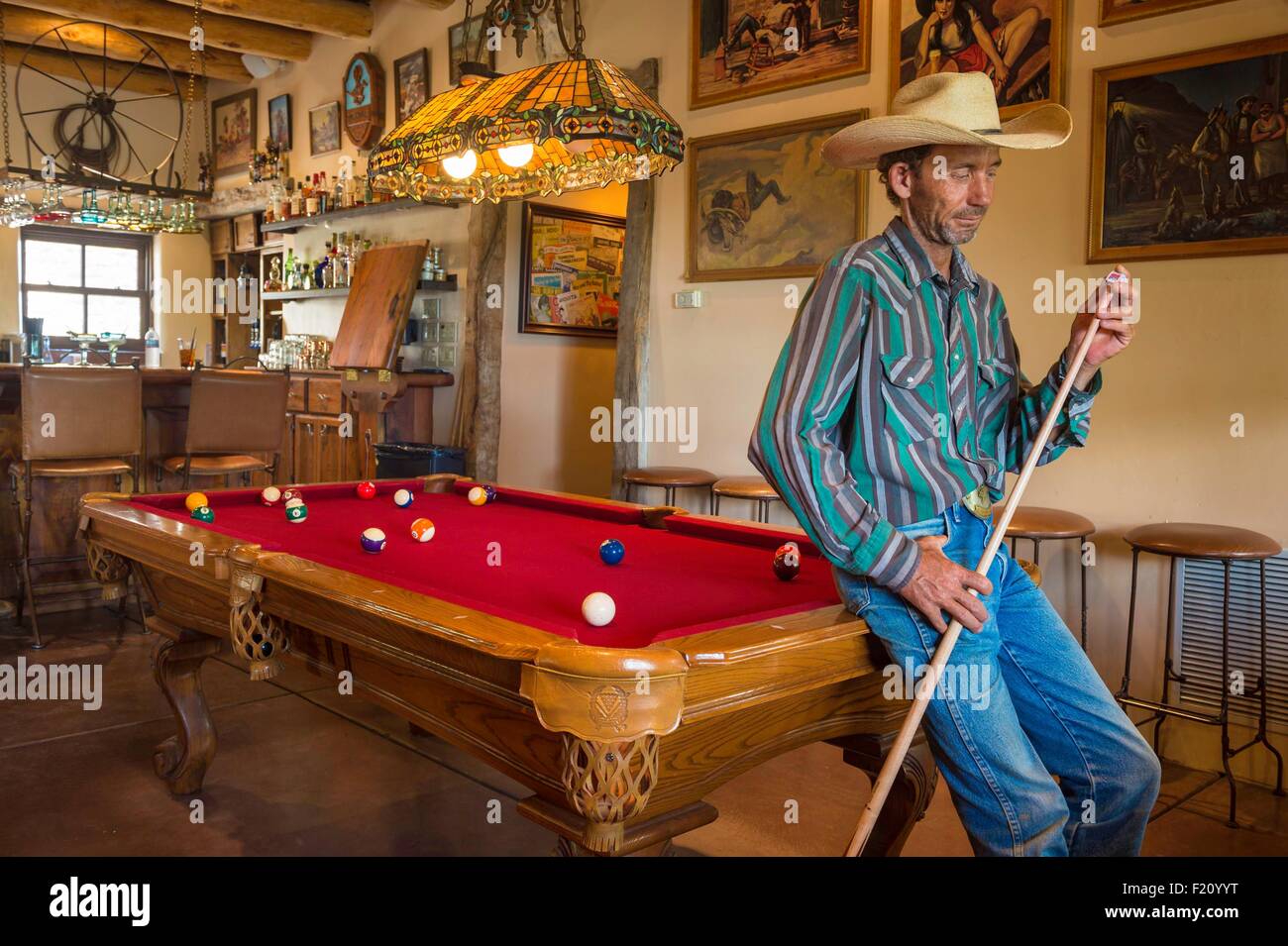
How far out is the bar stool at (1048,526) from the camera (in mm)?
3598

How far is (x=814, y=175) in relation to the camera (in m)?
4.96

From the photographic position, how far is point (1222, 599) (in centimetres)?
370

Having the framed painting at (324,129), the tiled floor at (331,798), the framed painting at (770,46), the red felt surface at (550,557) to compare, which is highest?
the framed painting at (324,129)

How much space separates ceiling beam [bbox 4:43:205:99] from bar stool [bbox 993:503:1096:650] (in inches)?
330

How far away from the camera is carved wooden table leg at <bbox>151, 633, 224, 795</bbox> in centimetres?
310

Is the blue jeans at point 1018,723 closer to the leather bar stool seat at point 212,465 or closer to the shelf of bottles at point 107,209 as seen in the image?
the leather bar stool seat at point 212,465

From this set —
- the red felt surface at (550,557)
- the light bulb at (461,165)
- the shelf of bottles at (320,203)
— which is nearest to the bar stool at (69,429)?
the red felt surface at (550,557)

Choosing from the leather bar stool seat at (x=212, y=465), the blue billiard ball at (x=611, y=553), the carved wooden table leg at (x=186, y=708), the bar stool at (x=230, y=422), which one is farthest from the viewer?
the leather bar stool seat at (x=212, y=465)

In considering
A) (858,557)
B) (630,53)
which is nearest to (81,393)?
(630,53)

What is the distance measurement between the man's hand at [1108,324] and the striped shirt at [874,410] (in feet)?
0.71

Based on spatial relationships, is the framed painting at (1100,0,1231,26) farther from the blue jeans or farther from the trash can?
the trash can

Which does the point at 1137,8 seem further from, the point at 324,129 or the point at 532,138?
the point at 324,129

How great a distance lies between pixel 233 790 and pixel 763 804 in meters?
1.63

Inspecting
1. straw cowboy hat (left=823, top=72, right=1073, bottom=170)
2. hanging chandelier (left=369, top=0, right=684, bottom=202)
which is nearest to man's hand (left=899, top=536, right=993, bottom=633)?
straw cowboy hat (left=823, top=72, right=1073, bottom=170)
